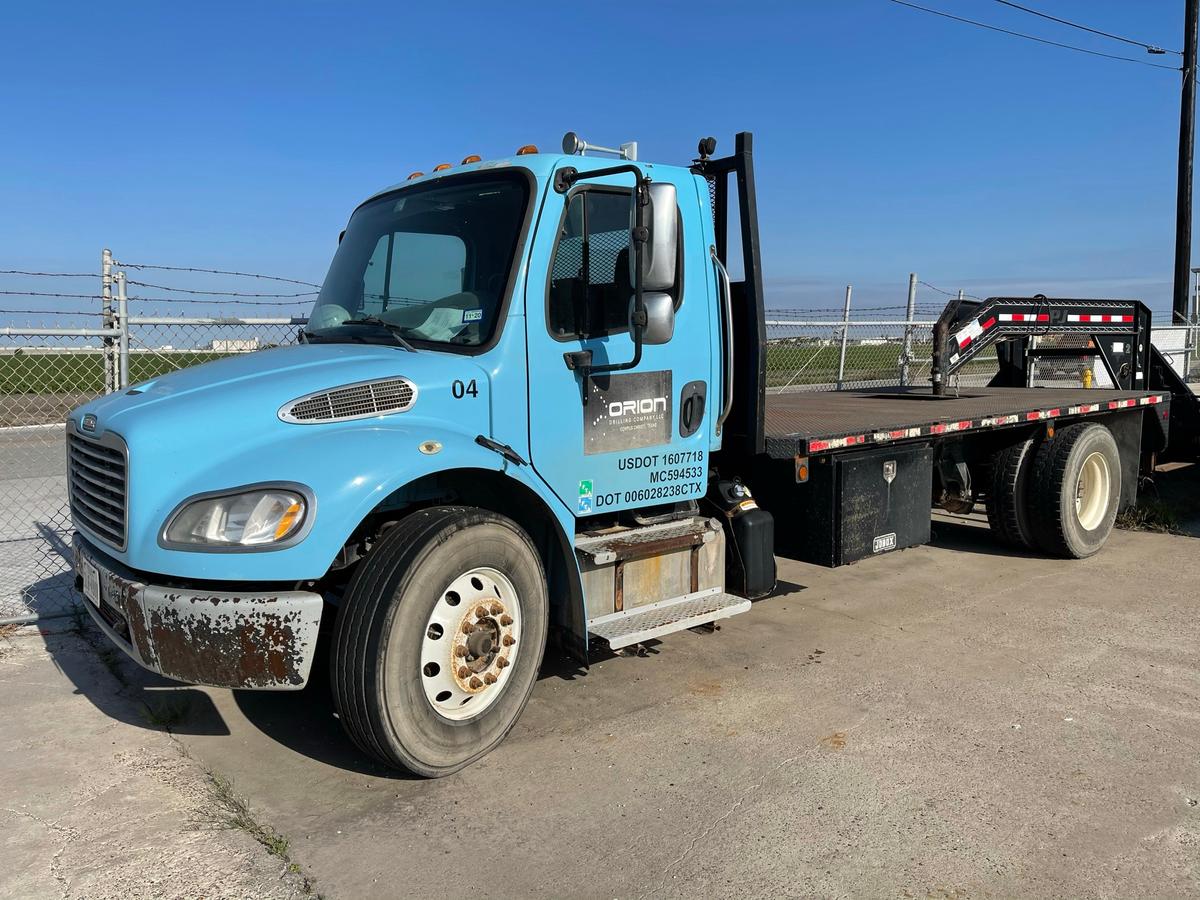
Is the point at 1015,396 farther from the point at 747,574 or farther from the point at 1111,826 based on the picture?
the point at 1111,826

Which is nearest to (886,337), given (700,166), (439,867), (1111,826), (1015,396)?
(1015,396)

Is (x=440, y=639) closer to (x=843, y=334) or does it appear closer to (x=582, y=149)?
(x=582, y=149)

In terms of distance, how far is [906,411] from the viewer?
7117 millimetres

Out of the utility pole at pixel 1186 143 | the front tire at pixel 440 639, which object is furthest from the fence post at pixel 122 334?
the utility pole at pixel 1186 143

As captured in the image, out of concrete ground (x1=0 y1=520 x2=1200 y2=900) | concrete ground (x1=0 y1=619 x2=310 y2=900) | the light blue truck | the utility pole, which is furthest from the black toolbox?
the utility pole

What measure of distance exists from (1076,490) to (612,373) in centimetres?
492

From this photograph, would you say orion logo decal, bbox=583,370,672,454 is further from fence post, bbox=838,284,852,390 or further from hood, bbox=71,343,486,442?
fence post, bbox=838,284,852,390

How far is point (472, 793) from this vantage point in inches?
150

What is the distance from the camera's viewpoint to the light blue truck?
137 inches

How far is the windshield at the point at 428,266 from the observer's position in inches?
165

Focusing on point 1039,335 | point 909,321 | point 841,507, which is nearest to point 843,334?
point 909,321

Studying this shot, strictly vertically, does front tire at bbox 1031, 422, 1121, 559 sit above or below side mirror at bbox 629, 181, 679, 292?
below

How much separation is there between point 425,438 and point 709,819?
1.84 meters

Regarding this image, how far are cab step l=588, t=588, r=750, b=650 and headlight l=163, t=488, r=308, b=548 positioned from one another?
5.21 feet
